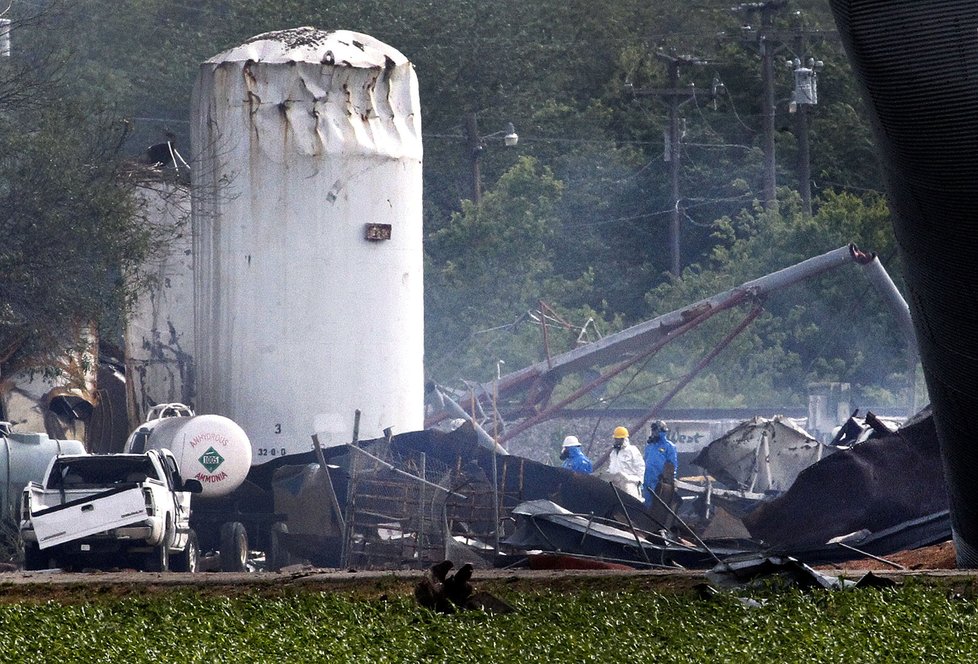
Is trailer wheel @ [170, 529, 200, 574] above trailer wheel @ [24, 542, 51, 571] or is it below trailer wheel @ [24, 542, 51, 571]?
below

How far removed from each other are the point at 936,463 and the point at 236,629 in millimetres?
10124

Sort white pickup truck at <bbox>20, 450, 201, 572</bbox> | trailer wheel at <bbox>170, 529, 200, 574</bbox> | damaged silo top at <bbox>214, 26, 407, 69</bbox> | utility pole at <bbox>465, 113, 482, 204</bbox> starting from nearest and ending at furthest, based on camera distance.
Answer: white pickup truck at <bbox>20, 450, 201, 572</bbox>, trailer wheel at <bbox>170, 529, 200, 574</bbox>, damaged silo top at <bbox>214, 26, 407, 69</bbox>, utility pole at <bbox>465, 113, 482, 204</bbox>

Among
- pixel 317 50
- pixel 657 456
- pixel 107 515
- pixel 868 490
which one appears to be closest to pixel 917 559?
pixel 868 490

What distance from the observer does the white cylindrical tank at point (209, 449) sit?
18062 mm

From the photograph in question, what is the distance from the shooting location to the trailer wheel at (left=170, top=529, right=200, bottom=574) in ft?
55.1

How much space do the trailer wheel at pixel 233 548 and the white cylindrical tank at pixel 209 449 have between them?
66 cm

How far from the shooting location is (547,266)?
144 feet

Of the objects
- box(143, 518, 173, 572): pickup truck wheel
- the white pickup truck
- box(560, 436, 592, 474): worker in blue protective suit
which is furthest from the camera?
box(560, 436, 592, 474): worker in blue protective suit

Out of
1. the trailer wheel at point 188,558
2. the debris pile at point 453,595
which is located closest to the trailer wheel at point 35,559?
the trailer wheel at point 188,558

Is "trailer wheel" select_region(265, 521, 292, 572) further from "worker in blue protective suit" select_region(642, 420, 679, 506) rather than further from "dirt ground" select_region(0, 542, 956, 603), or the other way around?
"dirt ground" select_region(0, 542, 956, 603)

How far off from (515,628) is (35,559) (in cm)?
965

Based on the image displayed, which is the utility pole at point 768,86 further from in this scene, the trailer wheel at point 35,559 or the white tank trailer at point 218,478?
the trailer wheel at point 35,559

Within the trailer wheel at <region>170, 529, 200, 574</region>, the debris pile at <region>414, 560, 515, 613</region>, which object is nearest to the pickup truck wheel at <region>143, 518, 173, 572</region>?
the trailer wheel at <region>170, 529, 200, 574</region>

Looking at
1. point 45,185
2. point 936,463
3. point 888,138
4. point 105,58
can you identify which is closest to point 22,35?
point 105,58
